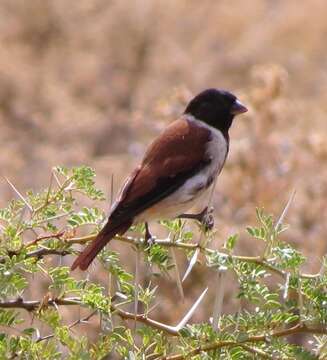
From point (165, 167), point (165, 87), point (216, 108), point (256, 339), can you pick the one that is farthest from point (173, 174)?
point (165, 87)

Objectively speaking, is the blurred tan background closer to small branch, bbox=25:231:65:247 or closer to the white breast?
the white breast

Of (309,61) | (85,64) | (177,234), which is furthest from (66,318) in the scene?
(309,61)

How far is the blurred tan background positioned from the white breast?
221 centimetres

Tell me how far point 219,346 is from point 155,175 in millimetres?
1488

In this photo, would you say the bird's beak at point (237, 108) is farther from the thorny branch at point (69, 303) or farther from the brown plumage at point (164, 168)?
the thorny branch at point (69, 303)

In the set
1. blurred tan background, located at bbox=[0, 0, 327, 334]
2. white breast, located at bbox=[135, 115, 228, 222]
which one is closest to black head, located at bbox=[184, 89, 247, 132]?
white breast, located at bbox=[135, 115, 228, 222]

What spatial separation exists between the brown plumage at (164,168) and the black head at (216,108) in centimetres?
28

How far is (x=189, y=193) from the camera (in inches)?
147

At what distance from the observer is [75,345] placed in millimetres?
2201

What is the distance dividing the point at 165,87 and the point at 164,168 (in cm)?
583

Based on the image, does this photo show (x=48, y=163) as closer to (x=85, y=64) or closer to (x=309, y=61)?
(x=85, y=64)

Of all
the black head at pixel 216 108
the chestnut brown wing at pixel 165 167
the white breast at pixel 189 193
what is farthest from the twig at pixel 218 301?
the black head at pixel 216 108

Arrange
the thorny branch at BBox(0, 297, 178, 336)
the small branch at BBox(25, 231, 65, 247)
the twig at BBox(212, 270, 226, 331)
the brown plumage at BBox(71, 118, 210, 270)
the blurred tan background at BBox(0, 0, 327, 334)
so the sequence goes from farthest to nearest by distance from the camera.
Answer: the blurred tan background at BBox(0, 0, 327, 334)
the brown plumage at BBox(71, 118, 210, 270)
the small branch at BBox(25, 231, 65, 247)
the thorny branch at BBox(0, 297, 178, 336)
the twig at BBox(212, 270, 226, 331)

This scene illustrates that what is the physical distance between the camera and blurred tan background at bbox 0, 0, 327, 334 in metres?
6.44
